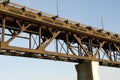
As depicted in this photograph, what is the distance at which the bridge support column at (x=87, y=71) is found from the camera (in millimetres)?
30438

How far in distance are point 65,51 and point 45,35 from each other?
299 cm

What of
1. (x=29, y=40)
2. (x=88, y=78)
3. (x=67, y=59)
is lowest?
(x=88, y=78)

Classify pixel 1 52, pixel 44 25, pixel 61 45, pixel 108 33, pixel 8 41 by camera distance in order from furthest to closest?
1. pixel 108 33
2. pixel 61 45
3. pixel 44 25
4. pixel 1 52
5. pixel 8 41

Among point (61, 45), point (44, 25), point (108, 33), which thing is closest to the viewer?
point (44, 25)

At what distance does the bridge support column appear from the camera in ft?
99.9

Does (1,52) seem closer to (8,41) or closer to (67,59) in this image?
(8,41)

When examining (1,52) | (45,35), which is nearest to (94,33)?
(45,35)

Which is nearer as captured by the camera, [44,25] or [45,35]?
[44,25]

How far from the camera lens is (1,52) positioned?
25047 mm

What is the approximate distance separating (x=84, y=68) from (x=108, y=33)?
6175mm

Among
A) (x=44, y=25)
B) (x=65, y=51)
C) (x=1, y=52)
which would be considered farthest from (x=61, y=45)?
(x=1, y=52)

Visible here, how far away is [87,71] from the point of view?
31125 mm

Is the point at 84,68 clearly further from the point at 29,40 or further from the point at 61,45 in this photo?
the point at 29,40

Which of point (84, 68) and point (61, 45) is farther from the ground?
point (61, 45)
